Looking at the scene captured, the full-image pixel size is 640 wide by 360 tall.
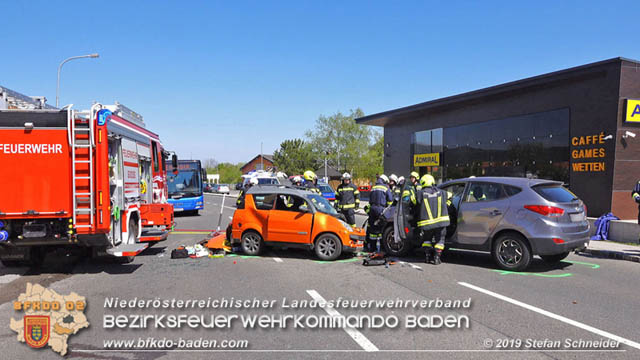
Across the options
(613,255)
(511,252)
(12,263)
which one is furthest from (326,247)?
(613,255)

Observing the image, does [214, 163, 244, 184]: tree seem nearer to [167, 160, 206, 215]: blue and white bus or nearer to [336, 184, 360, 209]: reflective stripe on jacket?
[167, 160, 206, 215]: blue and white bus

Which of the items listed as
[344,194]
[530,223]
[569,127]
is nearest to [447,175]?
[569,127]

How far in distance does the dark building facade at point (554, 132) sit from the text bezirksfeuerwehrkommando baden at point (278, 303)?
8917 millimetres

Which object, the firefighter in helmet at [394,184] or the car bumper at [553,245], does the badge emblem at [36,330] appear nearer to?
the car bumper at [553,245]

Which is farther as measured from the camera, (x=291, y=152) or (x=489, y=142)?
(x=291, y=152)

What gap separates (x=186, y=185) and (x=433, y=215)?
15807 mm

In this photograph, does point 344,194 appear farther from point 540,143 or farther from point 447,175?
point 447,175

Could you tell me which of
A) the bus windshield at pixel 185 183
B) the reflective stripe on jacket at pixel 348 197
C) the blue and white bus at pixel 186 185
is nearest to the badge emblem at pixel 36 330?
the reflective stripe on jacket at pixel 348 197

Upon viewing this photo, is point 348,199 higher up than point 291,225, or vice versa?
point 348,199

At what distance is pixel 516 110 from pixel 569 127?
3.45 m

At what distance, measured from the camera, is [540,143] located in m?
21.4

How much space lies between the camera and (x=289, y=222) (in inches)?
384

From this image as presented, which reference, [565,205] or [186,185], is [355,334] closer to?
[565,205]

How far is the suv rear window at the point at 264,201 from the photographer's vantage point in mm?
10070
